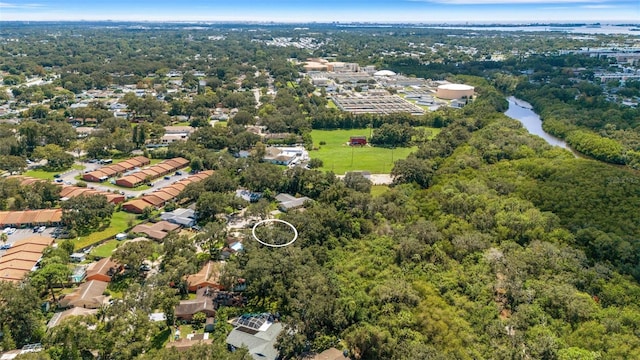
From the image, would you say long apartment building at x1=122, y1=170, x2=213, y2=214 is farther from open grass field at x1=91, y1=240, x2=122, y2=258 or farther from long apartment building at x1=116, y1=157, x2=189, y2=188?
open grass field at x1=91, y1=240, x2=122, y2=258

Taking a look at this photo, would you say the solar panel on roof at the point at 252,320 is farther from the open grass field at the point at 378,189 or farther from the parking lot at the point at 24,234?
the open grass field at the point at 378,189

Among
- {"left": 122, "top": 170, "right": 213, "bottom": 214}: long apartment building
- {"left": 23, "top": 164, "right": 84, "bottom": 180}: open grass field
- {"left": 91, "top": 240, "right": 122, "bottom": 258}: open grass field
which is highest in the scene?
{"left": 122, "top": 170, "right": 213, "bottom": 214}: long apartment building

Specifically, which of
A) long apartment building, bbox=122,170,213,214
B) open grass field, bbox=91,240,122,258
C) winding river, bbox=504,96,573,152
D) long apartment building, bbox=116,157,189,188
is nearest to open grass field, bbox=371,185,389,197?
long apartment building, bbox=122,170,213,214

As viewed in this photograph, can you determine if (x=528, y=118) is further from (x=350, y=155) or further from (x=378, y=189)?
(x=378, y=189)

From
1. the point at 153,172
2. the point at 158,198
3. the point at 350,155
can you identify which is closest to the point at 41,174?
the point at 153,172

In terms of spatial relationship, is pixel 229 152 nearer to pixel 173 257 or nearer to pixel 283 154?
pixel 283 154

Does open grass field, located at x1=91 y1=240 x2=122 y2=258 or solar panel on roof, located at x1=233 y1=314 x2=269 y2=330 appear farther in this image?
open grass field, located at x1=91 y1=240 x2=122 y2=258
